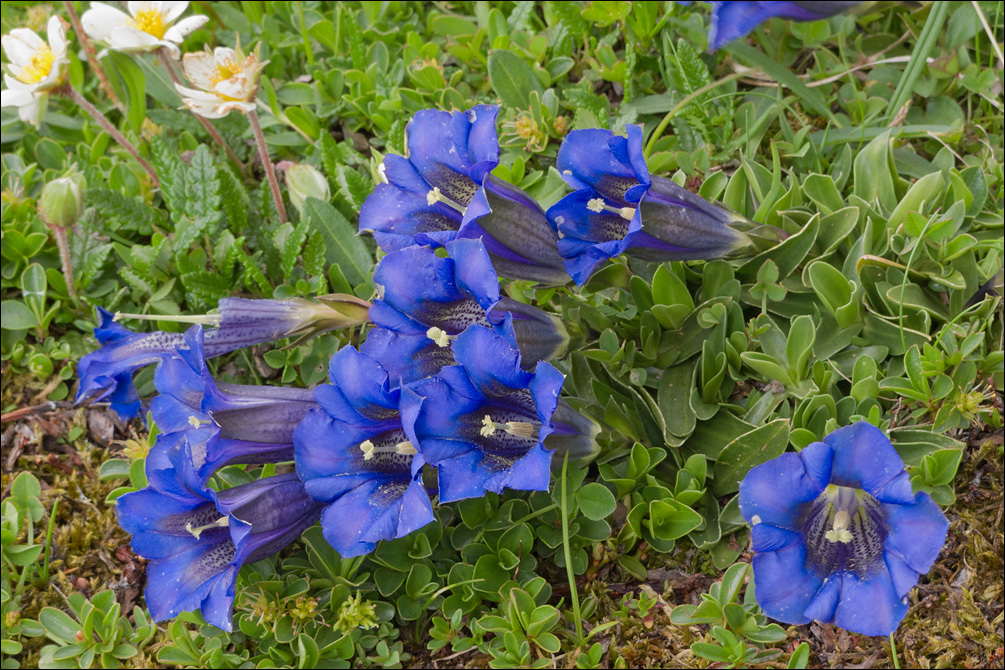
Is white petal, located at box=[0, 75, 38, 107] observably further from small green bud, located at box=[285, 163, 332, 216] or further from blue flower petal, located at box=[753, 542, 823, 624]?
blue flower petal, located at box=[753, 542, 823, 624]

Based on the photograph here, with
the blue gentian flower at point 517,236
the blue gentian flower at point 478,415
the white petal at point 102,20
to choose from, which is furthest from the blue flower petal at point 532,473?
the white petal at point 102,20

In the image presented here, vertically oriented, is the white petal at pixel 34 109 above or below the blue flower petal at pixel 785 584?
above

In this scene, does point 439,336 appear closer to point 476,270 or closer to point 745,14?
point 476,270

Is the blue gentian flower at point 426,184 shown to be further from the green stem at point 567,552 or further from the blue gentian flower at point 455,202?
the green stem at point 567,552

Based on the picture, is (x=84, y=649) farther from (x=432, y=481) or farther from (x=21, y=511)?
(x=432, y=481)

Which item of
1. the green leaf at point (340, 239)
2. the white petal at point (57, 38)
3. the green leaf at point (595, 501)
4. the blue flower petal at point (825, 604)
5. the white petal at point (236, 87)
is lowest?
the green leaf at point (595, 501)
